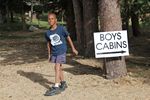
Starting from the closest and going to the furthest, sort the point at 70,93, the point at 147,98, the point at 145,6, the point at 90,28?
the point at 147,98 → the point at 70,93 → the point at 145,6 → the point at 90,28

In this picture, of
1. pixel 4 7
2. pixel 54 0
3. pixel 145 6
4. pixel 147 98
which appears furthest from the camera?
pixel 4 7

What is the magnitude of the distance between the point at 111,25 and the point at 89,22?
352 centimetres

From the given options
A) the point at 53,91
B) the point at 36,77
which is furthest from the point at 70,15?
the point at 53,91

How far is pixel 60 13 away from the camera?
86.1ft

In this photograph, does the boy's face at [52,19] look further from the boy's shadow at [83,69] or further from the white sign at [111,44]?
the boy's shadow at [83,69]

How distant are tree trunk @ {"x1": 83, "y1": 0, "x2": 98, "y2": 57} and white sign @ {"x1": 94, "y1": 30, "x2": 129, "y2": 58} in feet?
11.1

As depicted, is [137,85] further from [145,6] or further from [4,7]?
[4,7]

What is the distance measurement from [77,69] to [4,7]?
32471mm

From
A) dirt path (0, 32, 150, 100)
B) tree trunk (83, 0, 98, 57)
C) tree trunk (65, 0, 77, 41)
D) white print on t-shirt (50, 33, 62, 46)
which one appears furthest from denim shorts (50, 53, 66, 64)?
tree trunk (65, 0, 77, 41)

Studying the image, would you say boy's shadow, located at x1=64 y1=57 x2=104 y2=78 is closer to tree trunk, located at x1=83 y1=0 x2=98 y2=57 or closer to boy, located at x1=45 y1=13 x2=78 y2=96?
tree trunk, located at x1=83 y1=0 x2=98 y2=57

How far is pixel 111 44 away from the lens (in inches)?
440

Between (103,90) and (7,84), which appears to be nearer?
(103,90)

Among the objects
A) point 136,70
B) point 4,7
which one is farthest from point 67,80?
point 4,7

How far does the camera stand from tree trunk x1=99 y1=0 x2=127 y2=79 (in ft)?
36.7
